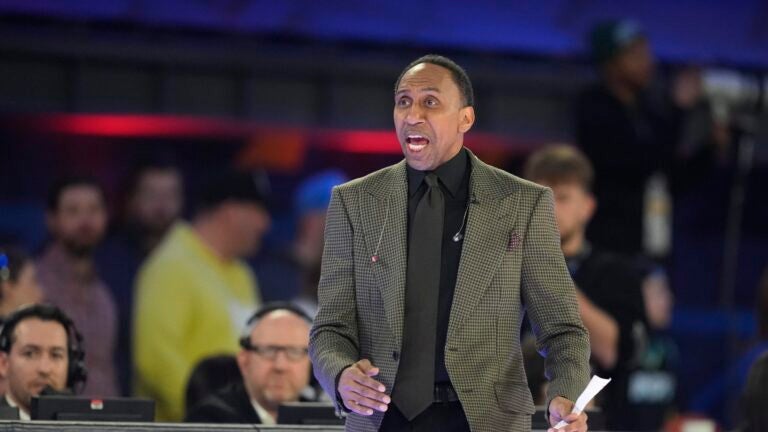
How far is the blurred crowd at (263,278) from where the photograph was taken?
19.5 ft

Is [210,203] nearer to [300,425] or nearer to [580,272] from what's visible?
[580,272]

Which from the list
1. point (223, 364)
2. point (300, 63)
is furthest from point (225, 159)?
point (223, 364)

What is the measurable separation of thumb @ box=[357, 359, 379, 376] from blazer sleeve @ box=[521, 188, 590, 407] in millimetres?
411

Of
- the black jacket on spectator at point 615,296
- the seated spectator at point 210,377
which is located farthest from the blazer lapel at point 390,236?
the seated spectator at point 210,377

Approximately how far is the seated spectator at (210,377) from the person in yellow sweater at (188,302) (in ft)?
2.88

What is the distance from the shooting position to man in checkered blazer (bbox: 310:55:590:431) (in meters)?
3.26

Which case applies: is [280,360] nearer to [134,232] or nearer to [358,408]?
[358,408]

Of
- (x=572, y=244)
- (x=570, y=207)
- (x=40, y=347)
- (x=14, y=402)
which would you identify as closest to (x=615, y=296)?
(x=572, y=244)

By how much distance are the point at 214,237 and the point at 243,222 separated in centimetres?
19

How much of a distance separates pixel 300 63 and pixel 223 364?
3795 mm

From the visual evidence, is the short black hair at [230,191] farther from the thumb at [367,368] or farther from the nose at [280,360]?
the thumb at [367,368]

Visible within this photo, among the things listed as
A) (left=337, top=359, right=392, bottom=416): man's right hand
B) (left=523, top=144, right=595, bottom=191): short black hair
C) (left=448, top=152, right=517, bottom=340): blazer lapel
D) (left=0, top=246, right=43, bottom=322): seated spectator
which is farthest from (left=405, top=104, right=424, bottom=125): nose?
(left=0, top=246, right=43, bottom=322): seated spectator

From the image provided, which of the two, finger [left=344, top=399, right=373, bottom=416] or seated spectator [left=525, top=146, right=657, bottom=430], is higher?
seated spectator [left=525, top=146, right=657, bottom=430]

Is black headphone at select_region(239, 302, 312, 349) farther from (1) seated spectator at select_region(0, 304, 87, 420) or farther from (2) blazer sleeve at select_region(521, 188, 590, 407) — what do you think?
(2) blazer sleeve at select_region(521, 188, 590, 407)
